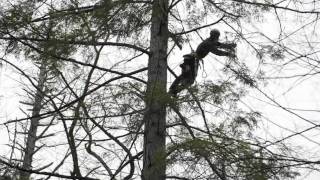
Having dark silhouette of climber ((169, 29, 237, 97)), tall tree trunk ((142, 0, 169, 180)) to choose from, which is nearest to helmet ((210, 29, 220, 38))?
dark silhouette of climber ((169, 29, 237, 97))

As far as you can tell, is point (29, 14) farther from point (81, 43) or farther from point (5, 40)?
point (81, 43)

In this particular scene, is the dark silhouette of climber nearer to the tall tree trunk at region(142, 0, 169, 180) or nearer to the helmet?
the helmet

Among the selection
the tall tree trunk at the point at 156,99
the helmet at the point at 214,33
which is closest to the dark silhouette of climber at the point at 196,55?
the helmet at the point at 214,33

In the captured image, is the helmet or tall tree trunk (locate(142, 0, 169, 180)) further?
the helmet

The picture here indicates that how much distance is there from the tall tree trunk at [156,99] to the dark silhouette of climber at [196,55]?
307 mm

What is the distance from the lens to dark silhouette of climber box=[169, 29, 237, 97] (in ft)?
22.9

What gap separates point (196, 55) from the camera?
23.0ft

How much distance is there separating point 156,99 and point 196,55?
1.09 m

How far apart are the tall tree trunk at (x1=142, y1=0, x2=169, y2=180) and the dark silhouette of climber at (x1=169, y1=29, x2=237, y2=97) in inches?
12.1

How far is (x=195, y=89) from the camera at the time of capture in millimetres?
6320

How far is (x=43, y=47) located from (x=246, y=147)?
2.89 meters

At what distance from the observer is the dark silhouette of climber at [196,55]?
6.98 metres

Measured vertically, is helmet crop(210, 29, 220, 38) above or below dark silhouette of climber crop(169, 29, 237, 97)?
above

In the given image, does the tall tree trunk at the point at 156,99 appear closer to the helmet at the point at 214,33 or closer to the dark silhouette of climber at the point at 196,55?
the dark silhouette of climber at the point at 196,55
